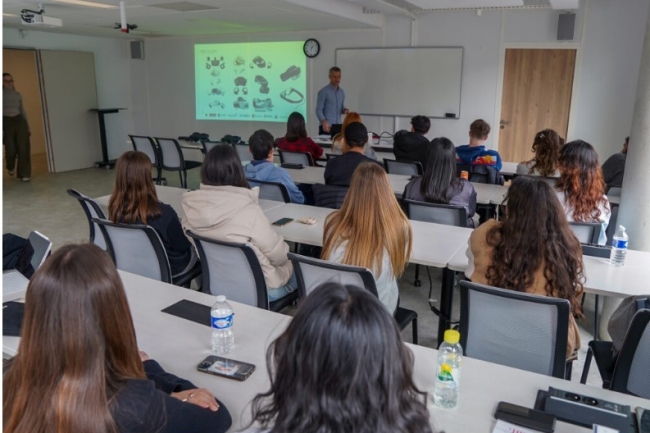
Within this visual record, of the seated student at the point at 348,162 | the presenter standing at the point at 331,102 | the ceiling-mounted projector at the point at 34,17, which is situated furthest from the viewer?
the presenter standing at the point at 331,102

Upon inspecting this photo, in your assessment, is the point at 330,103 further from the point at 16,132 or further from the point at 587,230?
the point at 587,230

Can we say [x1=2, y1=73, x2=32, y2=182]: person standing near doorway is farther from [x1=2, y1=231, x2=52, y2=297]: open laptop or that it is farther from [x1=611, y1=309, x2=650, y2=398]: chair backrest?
[x1=611, y1=309, x2=650, y2=398]: chair backrest

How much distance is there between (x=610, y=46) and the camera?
726 centimetres

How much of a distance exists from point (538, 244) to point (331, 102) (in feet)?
22.0

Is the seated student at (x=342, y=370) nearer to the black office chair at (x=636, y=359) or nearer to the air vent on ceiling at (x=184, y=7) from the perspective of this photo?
the black office chair at (x=636, y=359)

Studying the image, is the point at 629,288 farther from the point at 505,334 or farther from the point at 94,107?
the point at 94,107

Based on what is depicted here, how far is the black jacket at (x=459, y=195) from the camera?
3.86m

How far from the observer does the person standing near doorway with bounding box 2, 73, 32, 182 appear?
28.7 ft

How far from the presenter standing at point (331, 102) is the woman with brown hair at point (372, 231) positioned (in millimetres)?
5841

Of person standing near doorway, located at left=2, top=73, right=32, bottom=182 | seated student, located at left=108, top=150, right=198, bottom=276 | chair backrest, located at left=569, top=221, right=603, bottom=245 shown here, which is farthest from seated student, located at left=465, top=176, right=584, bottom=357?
person standing near doorway, located at left=2, top=73, right=32, bottom=182

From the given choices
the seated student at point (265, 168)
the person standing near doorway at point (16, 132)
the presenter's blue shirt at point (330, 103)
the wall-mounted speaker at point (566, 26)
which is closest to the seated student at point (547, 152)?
the seated student at point (265, 168)

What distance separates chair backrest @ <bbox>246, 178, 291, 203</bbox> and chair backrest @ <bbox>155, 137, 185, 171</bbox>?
3455 millimetres

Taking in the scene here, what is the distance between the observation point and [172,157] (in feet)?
24.9

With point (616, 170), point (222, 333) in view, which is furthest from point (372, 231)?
point (616, 170)
